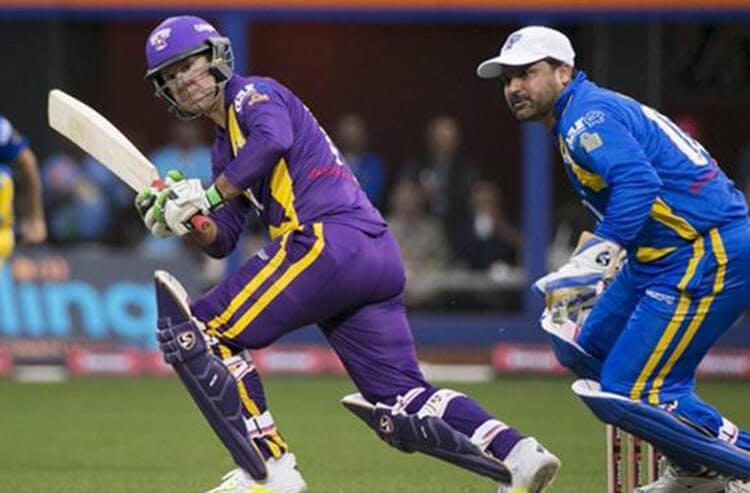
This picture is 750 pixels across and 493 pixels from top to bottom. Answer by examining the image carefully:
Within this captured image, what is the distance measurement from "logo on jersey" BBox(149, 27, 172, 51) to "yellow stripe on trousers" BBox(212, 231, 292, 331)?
945 millimetres

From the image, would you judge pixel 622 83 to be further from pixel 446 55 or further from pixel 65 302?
pixel 65 302

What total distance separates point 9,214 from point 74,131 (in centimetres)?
429

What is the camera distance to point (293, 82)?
1609 cm

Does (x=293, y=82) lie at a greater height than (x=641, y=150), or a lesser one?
lesser

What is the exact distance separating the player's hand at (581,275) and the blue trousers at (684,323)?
8.6 inches

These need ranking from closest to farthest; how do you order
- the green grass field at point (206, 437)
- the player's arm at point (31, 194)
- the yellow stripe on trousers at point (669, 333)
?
the yellow stripe on trousers at point (669, 333)
the green grass field at point (206, 437)
the player's arm at point (31, 194)

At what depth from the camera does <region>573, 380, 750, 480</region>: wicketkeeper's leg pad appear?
6758 mm

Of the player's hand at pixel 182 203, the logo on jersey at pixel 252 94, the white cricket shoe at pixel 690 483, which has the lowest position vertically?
the white cricket shoe at pixel 690 483

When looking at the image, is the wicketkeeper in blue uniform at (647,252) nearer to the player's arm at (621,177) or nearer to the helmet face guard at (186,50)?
the player's arm at (621,177)

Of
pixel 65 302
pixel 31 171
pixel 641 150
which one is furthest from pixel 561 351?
pixel 65 302

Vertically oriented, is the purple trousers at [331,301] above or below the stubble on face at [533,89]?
below

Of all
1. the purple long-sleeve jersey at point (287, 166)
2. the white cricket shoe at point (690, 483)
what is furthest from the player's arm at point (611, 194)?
the white cricket shoe at point (690, 483)

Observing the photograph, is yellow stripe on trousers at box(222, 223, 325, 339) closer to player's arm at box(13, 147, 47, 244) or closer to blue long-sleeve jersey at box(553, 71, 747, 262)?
blue long-sleeve jersey at box(553, 71, 747, 262)

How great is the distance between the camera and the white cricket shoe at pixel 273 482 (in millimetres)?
7027
